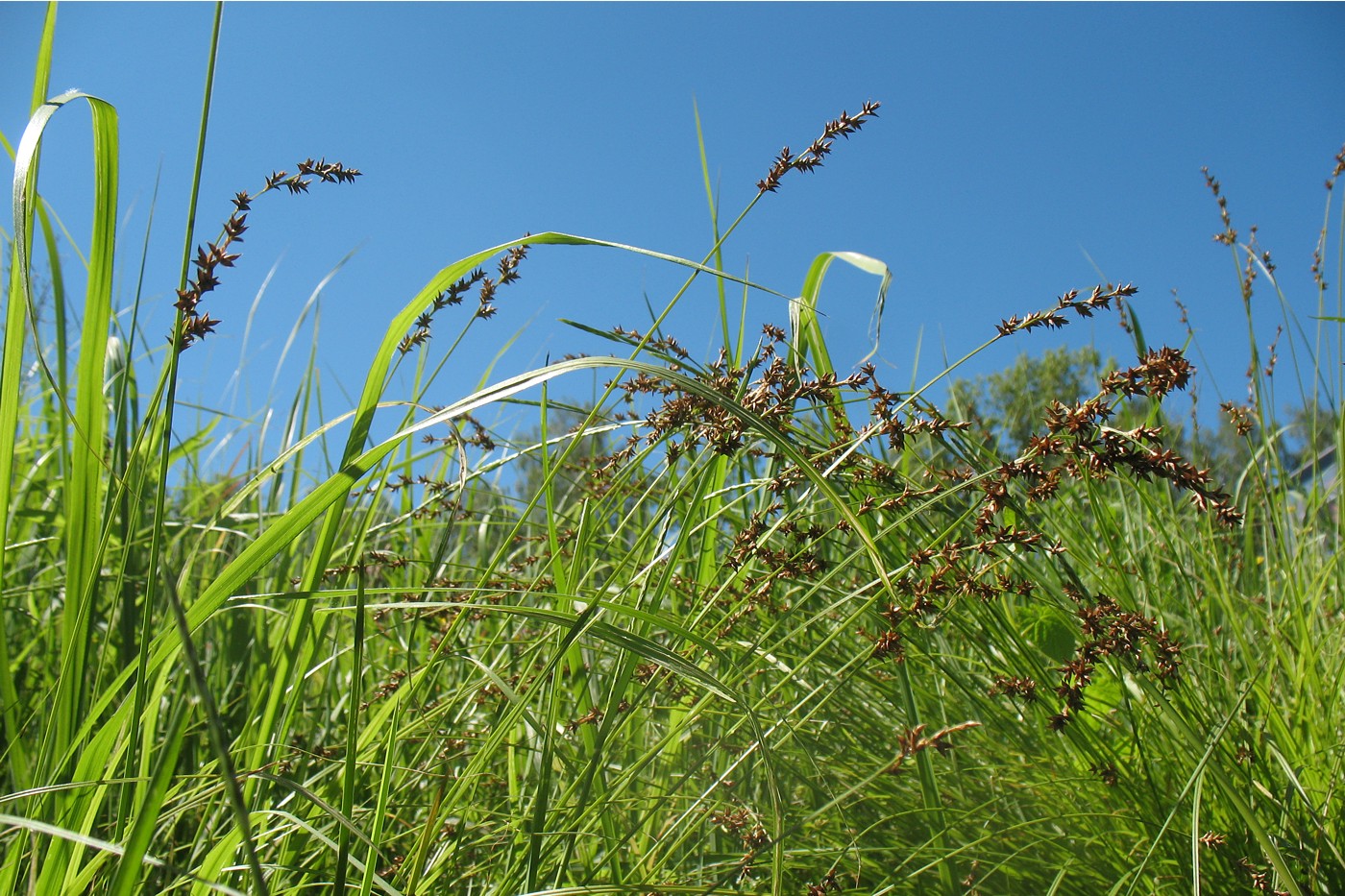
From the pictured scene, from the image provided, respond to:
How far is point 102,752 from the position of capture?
0.88 m

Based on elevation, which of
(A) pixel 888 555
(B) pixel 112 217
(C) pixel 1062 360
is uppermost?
(C) pixel 1062 360

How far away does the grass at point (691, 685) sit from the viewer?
33.9 inches

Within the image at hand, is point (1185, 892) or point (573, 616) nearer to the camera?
point (573, 616)

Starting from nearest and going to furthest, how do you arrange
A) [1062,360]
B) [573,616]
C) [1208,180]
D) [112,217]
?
[573,616], [112,217], [1208,180], [1062,360]

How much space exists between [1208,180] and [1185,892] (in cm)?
207

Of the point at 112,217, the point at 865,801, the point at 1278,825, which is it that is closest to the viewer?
the point at 112,217

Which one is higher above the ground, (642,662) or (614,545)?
(614,545)

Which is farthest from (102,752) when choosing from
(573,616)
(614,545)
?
(614,545)

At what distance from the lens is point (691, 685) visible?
1411 millimetres

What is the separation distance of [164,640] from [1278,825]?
1412 millimetres

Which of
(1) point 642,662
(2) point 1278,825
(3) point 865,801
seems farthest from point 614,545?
(2) point 1278,825

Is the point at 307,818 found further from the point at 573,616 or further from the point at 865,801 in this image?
the point at 865,801

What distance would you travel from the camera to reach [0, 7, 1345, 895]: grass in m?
0.86

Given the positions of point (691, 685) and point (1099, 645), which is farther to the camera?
point (691, 685)
